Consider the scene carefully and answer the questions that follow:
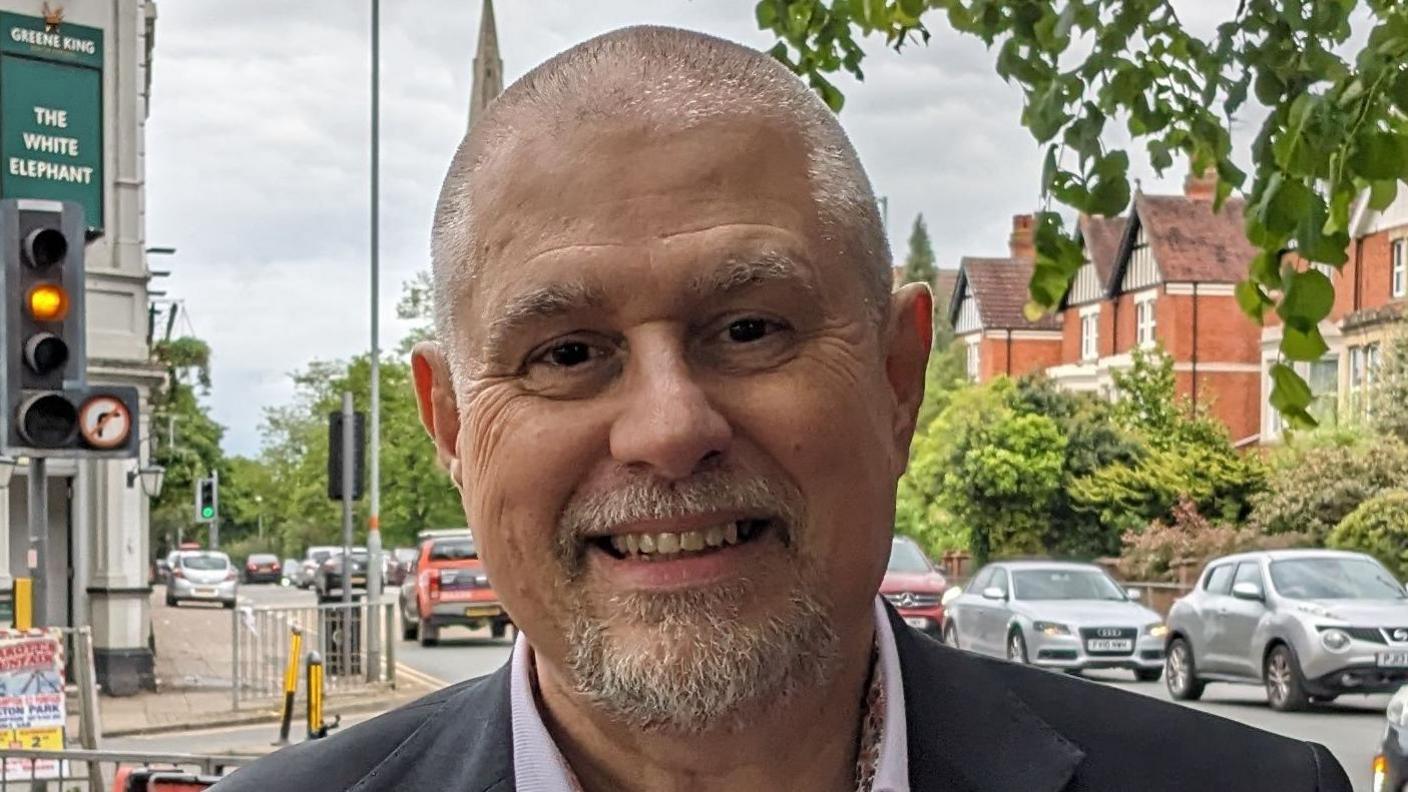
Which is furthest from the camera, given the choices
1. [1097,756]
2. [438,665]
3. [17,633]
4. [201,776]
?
[438,665]

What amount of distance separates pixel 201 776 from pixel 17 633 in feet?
15.9

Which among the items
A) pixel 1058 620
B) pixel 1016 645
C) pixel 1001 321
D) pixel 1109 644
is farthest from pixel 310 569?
pixel 1109 644

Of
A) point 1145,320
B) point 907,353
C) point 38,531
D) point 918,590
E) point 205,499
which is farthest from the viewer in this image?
point 1145,320

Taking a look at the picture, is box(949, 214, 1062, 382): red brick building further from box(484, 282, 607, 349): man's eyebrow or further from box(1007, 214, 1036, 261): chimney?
box(484, 282, 607, 349): man's eyebrow

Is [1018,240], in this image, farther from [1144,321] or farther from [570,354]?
[570,354]

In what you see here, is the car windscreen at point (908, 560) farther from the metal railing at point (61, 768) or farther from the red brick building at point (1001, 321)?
the red brick building at point (1001, 321)

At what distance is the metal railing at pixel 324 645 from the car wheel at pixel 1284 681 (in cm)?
976

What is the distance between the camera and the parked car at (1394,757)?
9328 millimetres

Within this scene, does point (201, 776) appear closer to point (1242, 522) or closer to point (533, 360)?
point (533, 360)

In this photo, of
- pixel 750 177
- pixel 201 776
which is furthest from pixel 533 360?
pixel 201 776

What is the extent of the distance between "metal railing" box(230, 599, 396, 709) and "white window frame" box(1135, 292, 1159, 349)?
40748mm

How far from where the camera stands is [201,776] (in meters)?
6.20

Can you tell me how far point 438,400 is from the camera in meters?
2.25

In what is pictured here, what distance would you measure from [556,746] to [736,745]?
0.26 m
